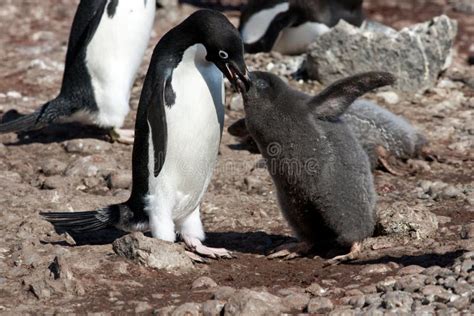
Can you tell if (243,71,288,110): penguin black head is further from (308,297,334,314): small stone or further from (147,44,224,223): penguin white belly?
(308,297,334,314): small stone

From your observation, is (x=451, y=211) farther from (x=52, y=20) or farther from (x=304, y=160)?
(x=52, y=20)

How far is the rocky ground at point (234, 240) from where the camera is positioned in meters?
4.52

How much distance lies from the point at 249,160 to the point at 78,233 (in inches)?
70.9

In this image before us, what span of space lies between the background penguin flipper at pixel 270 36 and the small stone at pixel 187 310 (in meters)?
6.84

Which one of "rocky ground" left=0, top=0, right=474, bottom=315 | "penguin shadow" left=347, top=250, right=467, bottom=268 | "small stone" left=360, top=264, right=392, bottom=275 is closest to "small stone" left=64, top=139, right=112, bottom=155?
"rocky ground" left=0, top=0, right=474, bottom=315

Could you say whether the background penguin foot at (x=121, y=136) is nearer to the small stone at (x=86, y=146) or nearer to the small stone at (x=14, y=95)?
the small stone at (x=86, y=146)

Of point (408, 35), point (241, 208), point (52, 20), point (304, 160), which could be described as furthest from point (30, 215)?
point (52, 20)

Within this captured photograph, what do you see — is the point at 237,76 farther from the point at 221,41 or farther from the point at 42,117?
the point at 42,117

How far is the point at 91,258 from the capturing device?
17.0 ft

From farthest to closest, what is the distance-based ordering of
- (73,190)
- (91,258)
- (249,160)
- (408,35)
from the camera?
(408,35) < (249,160) < (73,190) < (91,258)

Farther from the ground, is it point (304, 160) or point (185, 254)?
point (304, 160)

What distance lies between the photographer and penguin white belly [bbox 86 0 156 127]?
812cm

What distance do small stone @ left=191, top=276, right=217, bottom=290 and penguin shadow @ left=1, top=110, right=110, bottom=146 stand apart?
143 inches

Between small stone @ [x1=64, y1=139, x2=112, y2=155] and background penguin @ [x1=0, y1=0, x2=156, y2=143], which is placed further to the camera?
background penguin @ [x1=0, y1=0, x2=156, y2=143]
